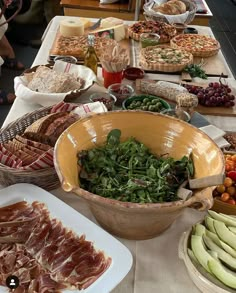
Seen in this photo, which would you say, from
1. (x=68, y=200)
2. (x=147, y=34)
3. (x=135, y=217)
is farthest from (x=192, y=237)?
(x=147, y=34)

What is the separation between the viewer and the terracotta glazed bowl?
0.83m

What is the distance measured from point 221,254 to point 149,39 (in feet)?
5.02

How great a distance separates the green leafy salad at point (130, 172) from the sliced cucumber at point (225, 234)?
0.12 m

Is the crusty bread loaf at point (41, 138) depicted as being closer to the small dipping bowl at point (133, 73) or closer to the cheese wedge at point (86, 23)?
the small dipping bowl at point (133, 73)

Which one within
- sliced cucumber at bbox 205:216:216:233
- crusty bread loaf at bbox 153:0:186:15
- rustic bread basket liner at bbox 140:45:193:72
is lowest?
rustic bread basket liner at bbox 140:45:193:72

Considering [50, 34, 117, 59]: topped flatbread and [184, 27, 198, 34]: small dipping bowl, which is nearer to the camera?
[50, 34, 117, 59]: topped flatbread

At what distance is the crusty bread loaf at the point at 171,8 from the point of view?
256cm

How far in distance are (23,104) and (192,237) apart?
3.07 ft

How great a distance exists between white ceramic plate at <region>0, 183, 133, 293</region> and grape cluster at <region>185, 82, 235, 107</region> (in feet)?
2.89

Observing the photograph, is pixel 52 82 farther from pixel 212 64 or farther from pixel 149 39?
pixel 212 64

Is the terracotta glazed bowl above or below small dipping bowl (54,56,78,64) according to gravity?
above

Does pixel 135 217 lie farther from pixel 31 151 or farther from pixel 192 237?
pixel 31 151

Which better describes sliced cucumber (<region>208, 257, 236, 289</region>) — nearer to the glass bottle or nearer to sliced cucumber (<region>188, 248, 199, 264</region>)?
sliced cucumber (<region>188, 248, 199, 264</region>)

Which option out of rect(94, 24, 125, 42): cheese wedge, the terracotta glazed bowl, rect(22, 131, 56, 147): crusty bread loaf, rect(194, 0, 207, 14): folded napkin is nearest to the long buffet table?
the terracotta glazed bowl
